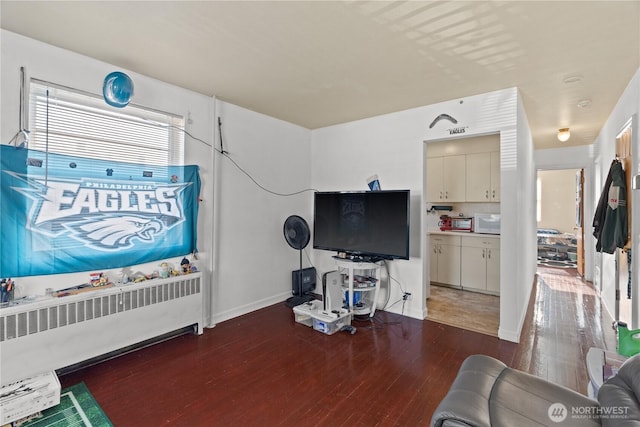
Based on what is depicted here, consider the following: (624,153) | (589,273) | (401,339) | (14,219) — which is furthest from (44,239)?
(589,273)

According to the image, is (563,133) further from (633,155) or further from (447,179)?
(633,155)

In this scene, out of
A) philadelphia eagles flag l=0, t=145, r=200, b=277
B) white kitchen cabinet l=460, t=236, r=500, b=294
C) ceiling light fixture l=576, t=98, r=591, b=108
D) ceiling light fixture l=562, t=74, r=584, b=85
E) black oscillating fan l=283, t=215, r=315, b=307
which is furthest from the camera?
white kitchen cabinet l=460, t=236, r=500, b=294

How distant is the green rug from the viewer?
190cm

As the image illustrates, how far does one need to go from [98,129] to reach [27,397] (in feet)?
6.74

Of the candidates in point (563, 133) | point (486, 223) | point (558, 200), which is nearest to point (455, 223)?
point (486, 223)

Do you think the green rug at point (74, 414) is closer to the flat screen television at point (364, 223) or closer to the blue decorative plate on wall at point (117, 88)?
the blue decorative plate on wall at point (117, 88)

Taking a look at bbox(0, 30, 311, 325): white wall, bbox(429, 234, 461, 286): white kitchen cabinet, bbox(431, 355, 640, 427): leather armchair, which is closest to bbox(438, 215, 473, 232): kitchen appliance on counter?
bbox(429, 234, 461, 286): white kitchen cabinet

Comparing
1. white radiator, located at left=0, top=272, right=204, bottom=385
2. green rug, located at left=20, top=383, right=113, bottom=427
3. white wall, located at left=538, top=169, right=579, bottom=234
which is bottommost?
green rug, located at left=20, top=383, right=113, bottom=427

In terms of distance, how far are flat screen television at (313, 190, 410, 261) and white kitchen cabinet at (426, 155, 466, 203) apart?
7.36 feet

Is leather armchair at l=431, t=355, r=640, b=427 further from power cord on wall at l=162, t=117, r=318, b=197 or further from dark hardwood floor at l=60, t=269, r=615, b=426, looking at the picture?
power cord on wall at l=162, t=117, r=318, b=197

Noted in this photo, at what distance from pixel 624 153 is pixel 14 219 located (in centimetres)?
562

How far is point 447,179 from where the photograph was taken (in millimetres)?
5293

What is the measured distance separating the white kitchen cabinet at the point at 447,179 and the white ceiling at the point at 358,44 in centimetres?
180

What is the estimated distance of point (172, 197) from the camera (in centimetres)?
312
